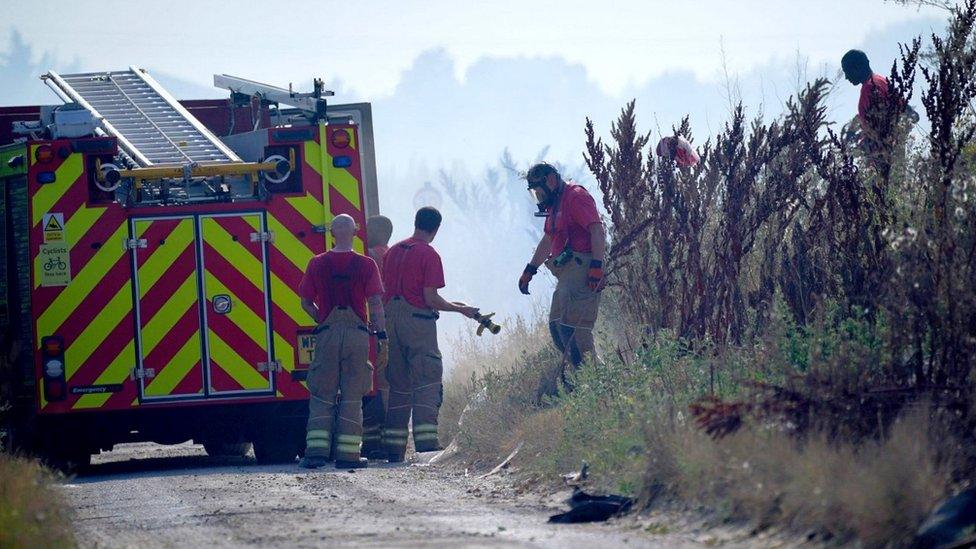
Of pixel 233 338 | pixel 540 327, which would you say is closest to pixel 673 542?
pixel 233 338

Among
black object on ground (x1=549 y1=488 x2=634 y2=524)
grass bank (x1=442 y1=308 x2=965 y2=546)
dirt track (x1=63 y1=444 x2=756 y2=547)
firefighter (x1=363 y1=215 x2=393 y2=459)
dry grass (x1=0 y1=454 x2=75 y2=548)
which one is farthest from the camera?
firefighter (x1=363 y1=215 x2=393 y2=459)

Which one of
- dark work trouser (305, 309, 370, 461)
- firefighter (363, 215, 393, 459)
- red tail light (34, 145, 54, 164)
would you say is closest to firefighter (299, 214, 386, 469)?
dark work trouser (305, 309, 370, 461)

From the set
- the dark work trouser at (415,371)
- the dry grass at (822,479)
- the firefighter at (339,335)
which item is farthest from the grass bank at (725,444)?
the firefighter at (339,335)

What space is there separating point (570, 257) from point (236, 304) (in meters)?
2.55

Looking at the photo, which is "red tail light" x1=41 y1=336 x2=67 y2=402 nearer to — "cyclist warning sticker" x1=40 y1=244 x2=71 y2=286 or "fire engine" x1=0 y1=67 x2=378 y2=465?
"fire engine" x1=0 y1=67 x2=378 y2=465

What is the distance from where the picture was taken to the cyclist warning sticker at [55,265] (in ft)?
34.8

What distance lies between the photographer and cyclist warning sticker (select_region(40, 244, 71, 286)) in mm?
10617

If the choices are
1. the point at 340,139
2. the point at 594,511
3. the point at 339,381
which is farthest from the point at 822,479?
the point at 340,139

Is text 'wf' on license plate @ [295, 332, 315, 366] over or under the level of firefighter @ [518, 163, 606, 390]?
under

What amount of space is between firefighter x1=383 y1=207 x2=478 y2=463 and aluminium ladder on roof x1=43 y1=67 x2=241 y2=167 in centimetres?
154

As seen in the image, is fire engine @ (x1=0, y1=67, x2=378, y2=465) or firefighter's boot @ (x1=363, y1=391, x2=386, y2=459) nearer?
fire engine @ (x1=0, y1=67, x2=378, y2=465)

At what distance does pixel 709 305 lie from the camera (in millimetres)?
10344

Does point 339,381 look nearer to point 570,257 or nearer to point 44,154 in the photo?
point 570,257

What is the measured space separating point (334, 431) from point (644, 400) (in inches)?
153
